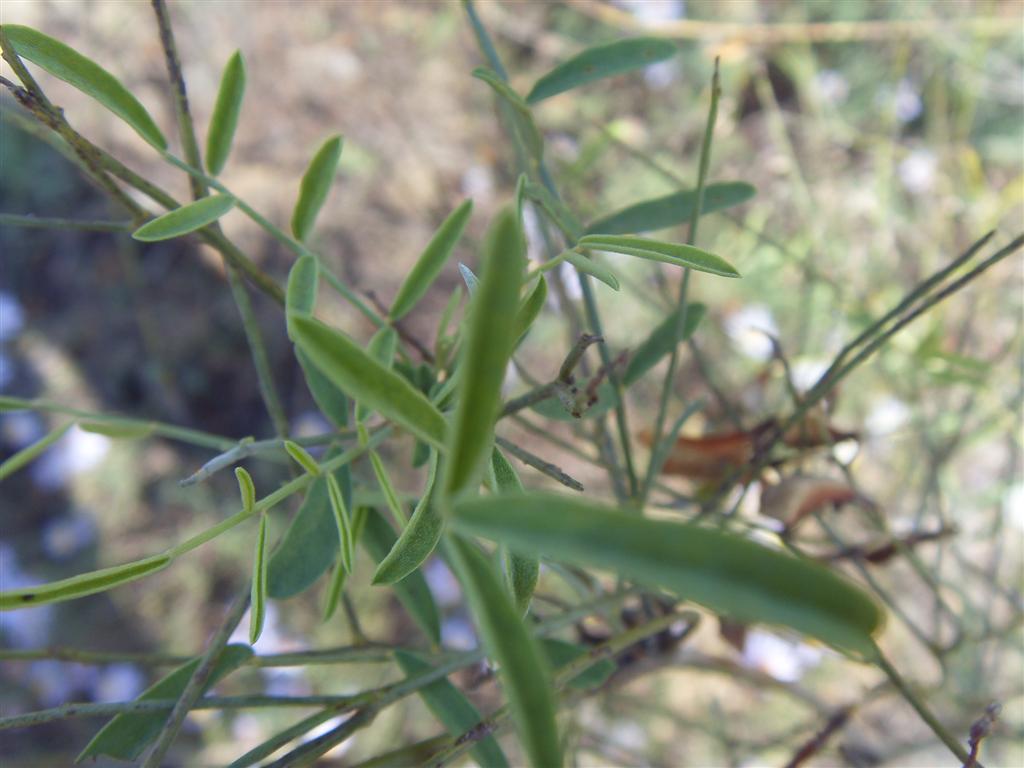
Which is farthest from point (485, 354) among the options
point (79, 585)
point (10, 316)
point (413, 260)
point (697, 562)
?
point (10, 316)

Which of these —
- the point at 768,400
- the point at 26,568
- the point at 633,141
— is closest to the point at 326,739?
the point at 768,400

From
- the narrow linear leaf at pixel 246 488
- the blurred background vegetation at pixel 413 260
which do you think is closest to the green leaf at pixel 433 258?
the narrow linear leaf at pixel 246 488

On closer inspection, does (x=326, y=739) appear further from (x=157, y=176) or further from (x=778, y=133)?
(x=157, y=176)

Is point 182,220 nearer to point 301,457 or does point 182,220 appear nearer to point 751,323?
point 301,457

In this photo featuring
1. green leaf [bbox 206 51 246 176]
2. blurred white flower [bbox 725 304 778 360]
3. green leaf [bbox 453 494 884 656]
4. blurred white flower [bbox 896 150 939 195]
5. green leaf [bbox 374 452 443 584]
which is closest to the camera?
green leaf [bbox 453 494 884 656]

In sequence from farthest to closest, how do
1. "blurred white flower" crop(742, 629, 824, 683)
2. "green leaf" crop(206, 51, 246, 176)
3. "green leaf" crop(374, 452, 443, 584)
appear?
"blurred white flower" crop(742, 629, 824, 683), "green leaf" crop(206, 51, 246, 176), "green leaf" crop(374, 452, 443, 584)

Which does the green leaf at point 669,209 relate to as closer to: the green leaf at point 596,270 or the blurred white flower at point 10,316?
the green leaf at point 596,270

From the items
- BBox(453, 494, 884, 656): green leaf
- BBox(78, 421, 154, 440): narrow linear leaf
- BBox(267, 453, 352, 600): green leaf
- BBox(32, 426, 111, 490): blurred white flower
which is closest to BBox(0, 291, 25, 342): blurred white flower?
BBox(32, 426, 111, 490): blurred white flower

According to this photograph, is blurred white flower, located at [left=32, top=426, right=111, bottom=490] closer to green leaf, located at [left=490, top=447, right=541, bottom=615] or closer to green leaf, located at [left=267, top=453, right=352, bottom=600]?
green leaf, located at [left=267, top=453, right=352, bottom=600]
